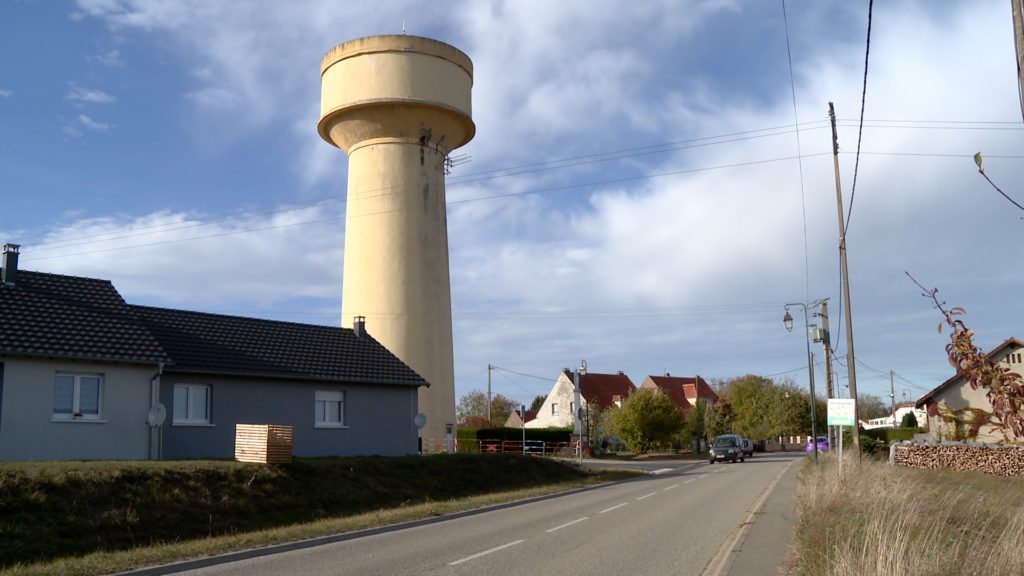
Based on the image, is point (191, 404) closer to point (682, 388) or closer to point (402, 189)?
point (402, 189)

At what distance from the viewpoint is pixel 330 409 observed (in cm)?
2898

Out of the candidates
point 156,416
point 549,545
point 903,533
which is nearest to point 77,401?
point 156,416

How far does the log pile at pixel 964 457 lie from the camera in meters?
29.7

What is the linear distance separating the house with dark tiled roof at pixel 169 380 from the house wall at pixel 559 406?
158 feet

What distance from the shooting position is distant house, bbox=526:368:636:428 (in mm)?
79938

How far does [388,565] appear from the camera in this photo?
1181 cm

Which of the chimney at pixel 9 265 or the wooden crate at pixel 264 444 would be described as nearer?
the wooden crate at pixel 264 444

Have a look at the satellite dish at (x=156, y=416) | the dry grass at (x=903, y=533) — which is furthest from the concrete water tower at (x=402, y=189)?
the dry grass at (x=903, y=533)

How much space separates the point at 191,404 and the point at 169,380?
1046 mm

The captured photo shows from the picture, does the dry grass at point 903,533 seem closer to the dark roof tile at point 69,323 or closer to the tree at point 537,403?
the dark roof tile at point 69,323

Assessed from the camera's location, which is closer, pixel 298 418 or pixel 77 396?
pixel 77 396

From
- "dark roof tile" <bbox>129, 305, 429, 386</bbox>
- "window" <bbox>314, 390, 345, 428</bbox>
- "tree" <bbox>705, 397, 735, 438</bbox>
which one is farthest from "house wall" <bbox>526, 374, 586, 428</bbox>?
"window" <bbox>314, 390, 345, 428</bbox>

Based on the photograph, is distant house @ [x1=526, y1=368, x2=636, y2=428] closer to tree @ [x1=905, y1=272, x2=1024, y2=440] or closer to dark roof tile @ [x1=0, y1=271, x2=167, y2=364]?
dark roof tile @ [x1=0, y1=271, x2=167, y2=364]

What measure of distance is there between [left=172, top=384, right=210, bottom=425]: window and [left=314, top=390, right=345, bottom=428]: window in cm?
382
